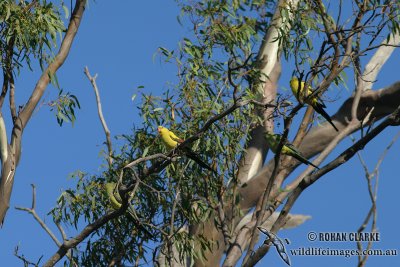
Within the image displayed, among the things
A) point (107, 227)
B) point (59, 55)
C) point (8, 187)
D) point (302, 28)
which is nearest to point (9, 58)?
point (59, 55)

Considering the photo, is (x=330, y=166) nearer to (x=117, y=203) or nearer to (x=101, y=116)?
(x=117, y=203)

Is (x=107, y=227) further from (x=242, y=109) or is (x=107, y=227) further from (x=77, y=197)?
(x=242, y=109)

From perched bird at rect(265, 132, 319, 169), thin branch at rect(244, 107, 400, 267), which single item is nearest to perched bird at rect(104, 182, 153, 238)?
perched bird at rect(265, 132, 319, 169)

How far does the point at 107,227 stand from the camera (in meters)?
8.83

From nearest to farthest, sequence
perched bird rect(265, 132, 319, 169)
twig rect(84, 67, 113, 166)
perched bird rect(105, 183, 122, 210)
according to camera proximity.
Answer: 1. perched bird rect(265, 132, 319, 169)
2. perched bird rect(105, 183, 122, 210)
3. twig rect(84, 67, 113, 166)

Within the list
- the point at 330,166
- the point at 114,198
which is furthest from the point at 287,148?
the point at 330,166

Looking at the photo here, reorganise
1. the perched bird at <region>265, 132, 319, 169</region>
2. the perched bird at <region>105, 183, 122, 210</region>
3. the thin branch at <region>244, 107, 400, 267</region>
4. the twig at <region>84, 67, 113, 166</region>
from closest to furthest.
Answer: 1. the thin branch at <region>244, 107, 400, 267</region>
2. the perched bird at <region>265, 132, 319, 169</region>
3. the perched bird at <region>105, 183, 122, 210</region>
4. the twig at <region>84, 67, 113, 166</region>

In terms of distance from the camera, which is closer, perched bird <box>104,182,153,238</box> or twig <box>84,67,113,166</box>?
perched bird <box>104,182,153,238</box>

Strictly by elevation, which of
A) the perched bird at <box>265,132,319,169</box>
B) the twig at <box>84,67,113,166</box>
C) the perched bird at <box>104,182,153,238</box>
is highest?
the twig at <box>84,67,113,166</box>

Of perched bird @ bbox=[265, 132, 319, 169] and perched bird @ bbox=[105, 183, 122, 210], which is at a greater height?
perched bird @ bbox=[265, 132, 319, 169]

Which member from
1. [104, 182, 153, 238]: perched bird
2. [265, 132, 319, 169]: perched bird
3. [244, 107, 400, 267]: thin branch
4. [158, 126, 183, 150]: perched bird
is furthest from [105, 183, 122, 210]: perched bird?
[244, 107, 400, 267]: thin branch

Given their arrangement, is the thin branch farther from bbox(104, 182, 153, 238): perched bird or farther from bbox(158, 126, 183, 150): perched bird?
bbox(158, 126, 183, 150): perched bird

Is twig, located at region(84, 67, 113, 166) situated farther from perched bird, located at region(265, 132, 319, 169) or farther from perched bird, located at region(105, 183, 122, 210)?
perched bird, located at region(265, 132, 319, 169)

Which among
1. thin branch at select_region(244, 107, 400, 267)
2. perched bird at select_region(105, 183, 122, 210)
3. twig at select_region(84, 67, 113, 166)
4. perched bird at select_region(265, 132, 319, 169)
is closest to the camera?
thin branch at select_region(244, 107, 400, 267)
